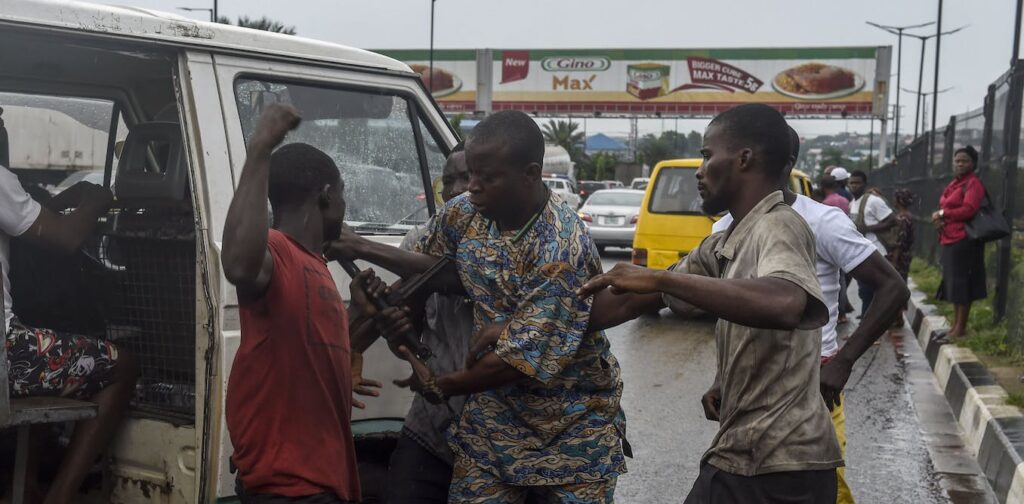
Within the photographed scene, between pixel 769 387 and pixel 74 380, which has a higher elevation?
pixel 769 387

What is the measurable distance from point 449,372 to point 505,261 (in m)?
0.38

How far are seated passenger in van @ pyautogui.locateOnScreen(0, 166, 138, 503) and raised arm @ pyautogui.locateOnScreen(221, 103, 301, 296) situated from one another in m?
1.41

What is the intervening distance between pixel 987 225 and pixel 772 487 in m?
8.37

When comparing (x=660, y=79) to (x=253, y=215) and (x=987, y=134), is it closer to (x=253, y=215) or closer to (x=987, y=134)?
(x=987, y=134)

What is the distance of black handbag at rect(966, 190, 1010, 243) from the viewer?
10.4m

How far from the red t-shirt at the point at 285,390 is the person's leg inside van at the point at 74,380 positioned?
117cm

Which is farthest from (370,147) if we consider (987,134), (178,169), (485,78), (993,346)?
(485,78)

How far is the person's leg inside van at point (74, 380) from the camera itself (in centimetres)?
373

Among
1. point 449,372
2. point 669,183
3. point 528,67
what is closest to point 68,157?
point 449,372

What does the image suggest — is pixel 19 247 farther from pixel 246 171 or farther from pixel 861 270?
pixel 861 270

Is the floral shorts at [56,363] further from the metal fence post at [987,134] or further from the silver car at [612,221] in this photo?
the silver car at [612,221]

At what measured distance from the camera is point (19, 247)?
4.20 m

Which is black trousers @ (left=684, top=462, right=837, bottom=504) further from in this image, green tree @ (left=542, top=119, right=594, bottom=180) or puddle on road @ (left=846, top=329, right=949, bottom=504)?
green tree @ (left=542, top=119, right=594, bottom=180)

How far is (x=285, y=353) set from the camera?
2756 millimetres
